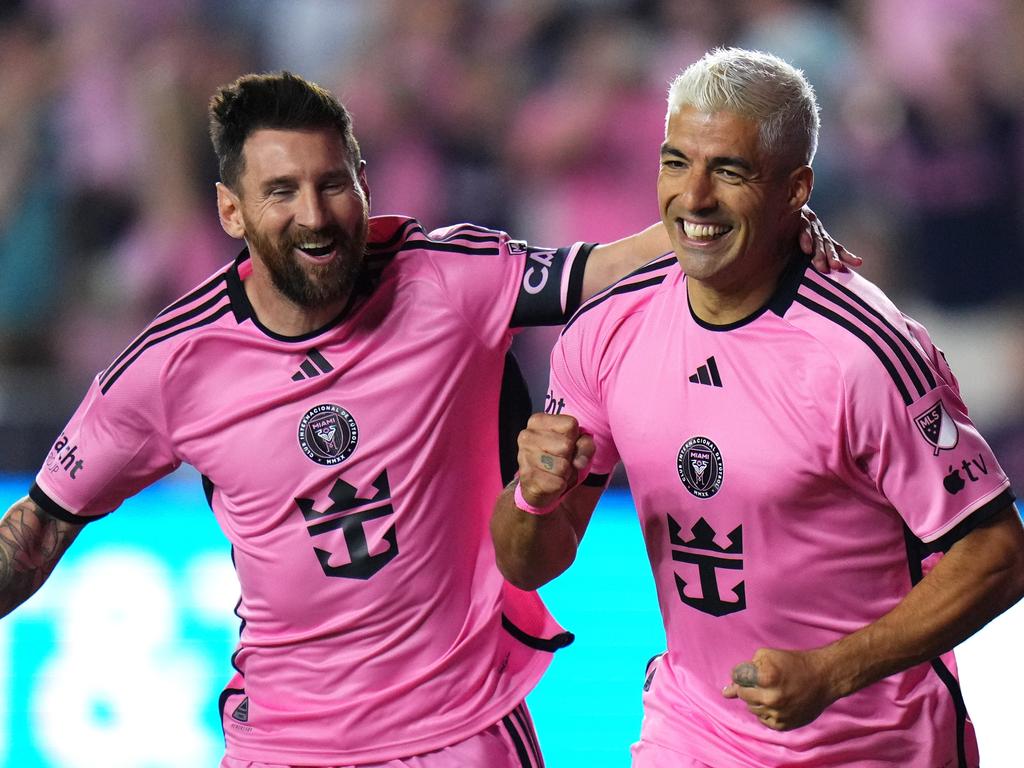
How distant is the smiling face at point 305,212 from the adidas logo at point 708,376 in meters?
0.91

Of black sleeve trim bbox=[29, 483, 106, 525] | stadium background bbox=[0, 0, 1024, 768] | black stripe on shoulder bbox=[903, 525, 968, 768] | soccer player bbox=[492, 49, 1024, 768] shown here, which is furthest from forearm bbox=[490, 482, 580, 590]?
stadium background bbox=[0, 0, 1024, 768]

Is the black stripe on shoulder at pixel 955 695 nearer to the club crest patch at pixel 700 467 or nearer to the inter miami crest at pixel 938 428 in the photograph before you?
the inter miami crest at pixel 938 428

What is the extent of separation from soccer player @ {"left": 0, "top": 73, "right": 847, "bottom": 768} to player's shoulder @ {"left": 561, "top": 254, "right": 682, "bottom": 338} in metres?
0.26

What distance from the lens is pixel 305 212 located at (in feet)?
12.2

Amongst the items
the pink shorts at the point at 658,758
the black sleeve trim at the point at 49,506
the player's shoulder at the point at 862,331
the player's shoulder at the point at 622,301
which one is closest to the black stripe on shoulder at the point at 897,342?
the player's shoulder at the point at 862,331

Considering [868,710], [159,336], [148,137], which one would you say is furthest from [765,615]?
[148,137]

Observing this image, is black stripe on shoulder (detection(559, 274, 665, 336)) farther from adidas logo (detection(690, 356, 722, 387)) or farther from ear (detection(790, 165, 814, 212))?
ear (detection(790, 165, 814, 212))

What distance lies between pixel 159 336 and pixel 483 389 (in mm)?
841

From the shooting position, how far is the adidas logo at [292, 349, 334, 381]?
388cm

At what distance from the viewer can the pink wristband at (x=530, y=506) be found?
341 cm

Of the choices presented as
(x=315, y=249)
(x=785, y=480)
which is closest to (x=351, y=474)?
(x=315, y=249)

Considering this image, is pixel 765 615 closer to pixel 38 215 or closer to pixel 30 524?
pixel 30 524

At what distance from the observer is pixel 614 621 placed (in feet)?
22.5

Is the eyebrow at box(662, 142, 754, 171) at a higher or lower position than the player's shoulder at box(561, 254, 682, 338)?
higher
